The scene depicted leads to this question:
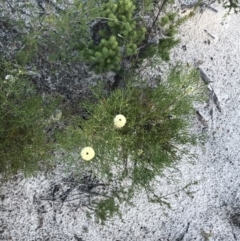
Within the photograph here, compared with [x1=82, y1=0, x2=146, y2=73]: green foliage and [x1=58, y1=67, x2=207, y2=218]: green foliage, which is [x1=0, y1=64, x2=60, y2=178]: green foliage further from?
[x1=82, y1=0, x2=146, y2=73]: green foliage

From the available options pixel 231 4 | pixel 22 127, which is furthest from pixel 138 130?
pixel 231 4

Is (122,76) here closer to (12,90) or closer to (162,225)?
(12,90)

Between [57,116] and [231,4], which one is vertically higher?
[231,4]

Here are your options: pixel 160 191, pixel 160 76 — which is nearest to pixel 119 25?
pixel 160 76

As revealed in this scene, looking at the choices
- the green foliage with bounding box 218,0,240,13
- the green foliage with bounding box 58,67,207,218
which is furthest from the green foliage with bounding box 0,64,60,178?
the green foliage with bounding box 218,0,240,13

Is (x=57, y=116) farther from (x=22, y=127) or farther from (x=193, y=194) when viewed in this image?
(x=193, y=194)

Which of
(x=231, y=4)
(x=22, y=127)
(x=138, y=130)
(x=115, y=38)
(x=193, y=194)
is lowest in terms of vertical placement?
(x=193, y=194)
